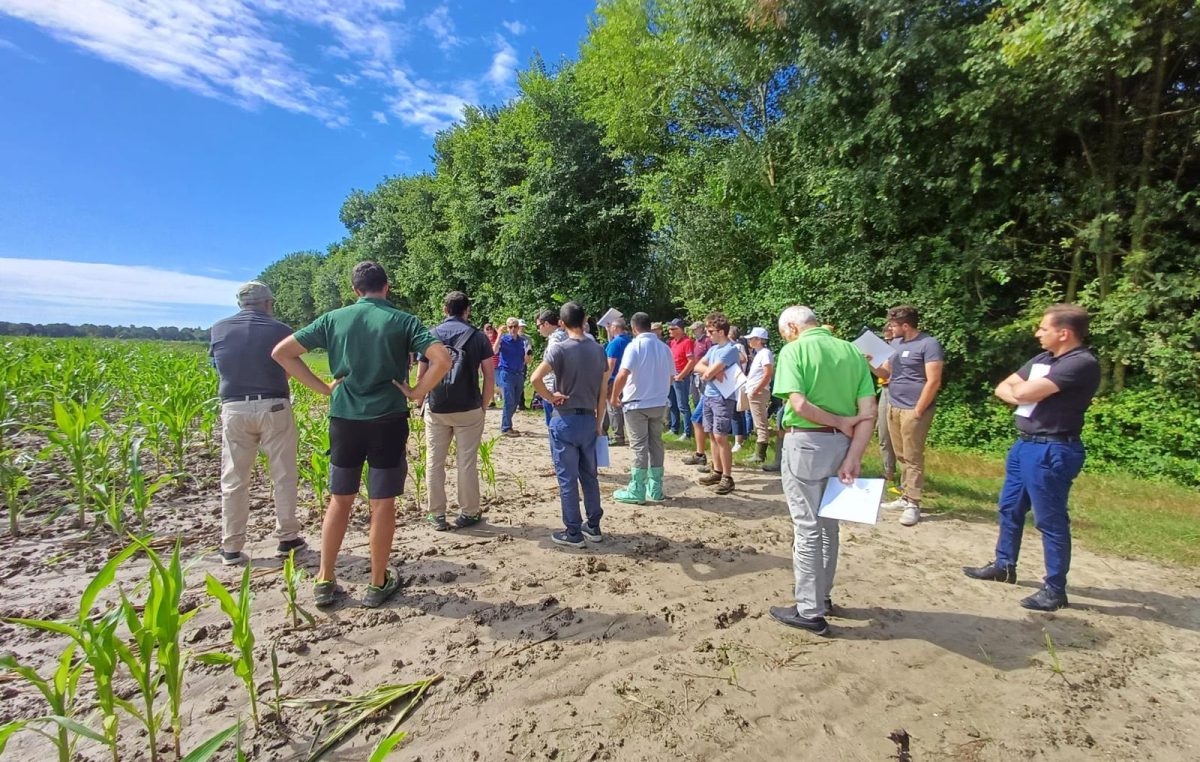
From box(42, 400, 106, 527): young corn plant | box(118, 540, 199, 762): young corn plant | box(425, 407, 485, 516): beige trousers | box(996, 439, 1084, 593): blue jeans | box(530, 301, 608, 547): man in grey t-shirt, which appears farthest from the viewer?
box(425, 407, 485, 516): beige trousers

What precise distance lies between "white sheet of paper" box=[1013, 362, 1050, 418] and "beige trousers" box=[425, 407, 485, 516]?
3.81 metres

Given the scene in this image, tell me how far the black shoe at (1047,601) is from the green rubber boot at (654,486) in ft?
9.58

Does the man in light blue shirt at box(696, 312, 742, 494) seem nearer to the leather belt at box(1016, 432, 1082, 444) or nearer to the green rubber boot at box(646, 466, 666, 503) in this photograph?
the green rubber boot at box(646, 466, 666, 503)

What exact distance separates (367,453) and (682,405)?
5.91 m

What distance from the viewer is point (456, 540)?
4.35m

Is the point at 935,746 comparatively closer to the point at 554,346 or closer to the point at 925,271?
the point at 554,346

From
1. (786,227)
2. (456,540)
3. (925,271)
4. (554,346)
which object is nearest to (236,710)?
(456,540)

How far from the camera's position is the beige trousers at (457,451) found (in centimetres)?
446

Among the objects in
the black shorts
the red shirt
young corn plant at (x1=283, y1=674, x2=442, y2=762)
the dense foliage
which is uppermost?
the dense foliage

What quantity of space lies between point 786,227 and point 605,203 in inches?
244

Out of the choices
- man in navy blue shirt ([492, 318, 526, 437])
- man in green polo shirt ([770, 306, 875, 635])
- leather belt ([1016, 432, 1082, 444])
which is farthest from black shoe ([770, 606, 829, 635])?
man in navy blue shirt ([492, 318, 526, 437])

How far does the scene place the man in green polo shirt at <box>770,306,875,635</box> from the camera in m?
2.95

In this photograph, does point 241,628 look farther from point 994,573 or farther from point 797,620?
point 994,573

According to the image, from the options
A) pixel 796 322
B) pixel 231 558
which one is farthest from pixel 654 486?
pixel 231 558
